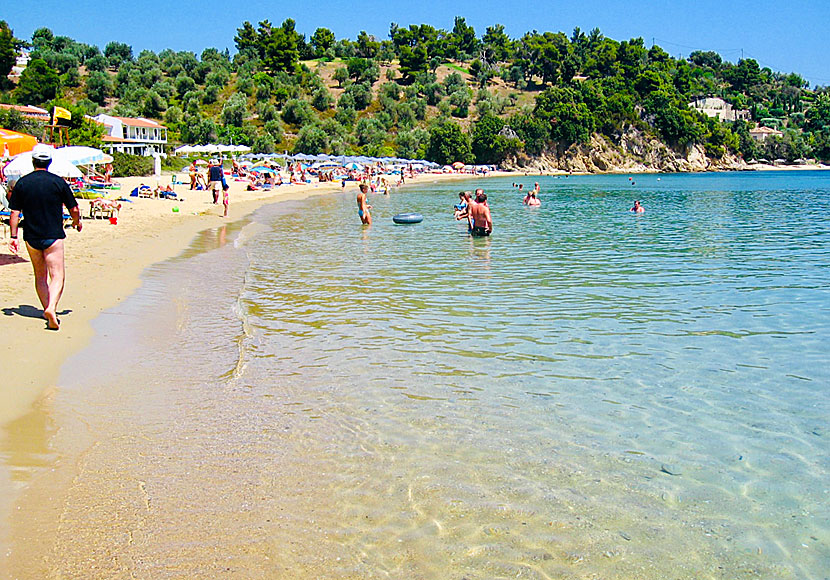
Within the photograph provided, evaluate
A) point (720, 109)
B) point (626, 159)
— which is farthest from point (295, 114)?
point (720, 109)

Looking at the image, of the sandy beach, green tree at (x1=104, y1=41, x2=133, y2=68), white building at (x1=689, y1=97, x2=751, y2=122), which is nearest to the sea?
the sandy beach

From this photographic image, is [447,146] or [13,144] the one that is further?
Answer: [447,146]

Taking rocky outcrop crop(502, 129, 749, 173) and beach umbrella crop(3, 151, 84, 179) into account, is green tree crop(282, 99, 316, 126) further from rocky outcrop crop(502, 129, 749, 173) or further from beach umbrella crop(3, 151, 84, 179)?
beach umbrella crop(3, 151, 84, 179)

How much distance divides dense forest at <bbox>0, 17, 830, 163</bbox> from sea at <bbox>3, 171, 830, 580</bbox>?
132 ft

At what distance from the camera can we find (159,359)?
645cm

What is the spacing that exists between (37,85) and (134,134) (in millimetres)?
26238

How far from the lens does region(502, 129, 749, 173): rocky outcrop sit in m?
97.1

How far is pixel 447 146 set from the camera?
84875 mm

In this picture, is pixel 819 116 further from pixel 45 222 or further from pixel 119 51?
pixel 45 222

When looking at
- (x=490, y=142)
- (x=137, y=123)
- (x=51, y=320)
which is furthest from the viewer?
(x=490, y=142)

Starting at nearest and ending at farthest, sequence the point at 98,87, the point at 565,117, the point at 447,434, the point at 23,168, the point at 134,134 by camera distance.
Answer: the point at 447,434 < the point at 23,168 < the point at 134,134 < the point at 98,87 < the point at 565,117

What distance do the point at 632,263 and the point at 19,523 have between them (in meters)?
11.6

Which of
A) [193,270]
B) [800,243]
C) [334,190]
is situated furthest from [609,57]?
[193,270]

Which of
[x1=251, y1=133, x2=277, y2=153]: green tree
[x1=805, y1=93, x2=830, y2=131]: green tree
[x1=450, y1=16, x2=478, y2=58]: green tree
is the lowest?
[x1=251, y1=133, x2=277, y2=153]: green tree
